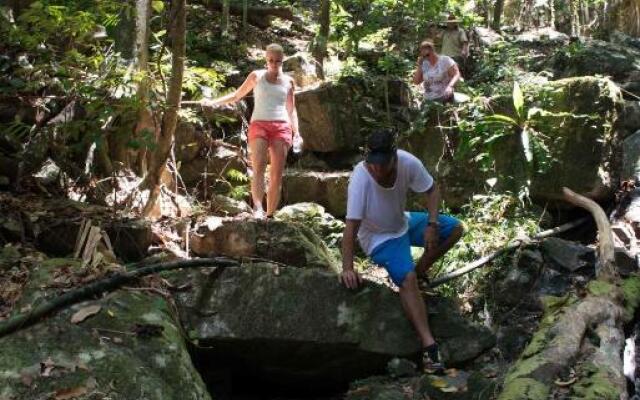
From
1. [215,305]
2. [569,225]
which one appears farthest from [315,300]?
[569,225]

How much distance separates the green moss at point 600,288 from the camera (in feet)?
17.0

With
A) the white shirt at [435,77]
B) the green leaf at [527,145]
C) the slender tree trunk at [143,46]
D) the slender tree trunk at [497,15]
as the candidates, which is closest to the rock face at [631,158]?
the green leaf at [527,145]

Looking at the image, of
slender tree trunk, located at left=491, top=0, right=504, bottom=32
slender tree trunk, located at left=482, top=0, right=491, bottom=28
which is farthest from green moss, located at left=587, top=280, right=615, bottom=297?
slender tree trunk, located at left=482, top=0, right=491, bottom=28

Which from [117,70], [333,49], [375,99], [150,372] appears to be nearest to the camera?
[150,372]

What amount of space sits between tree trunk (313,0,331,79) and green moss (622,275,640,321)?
6618 mm

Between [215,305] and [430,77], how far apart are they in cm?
619

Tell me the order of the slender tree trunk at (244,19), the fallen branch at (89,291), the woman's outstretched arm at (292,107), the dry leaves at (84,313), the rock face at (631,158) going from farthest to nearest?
the slender tree trunk at (244,19)
the rock face at (631,158)
the woman's outstretched arm at (292,107)
the dry leaves at (84,313)
the fallen branch at (89,291)

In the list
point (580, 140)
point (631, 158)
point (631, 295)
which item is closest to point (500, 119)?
point (580, 140)

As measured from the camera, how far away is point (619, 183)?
8961 mm

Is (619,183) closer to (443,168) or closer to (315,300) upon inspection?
(443,168)

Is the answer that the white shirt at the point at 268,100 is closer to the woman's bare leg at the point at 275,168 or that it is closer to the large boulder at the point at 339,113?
the woman's bare leg at the point at 275,168

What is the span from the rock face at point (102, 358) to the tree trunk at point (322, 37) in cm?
770

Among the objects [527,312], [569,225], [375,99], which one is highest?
[375,99]

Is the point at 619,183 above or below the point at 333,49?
below
